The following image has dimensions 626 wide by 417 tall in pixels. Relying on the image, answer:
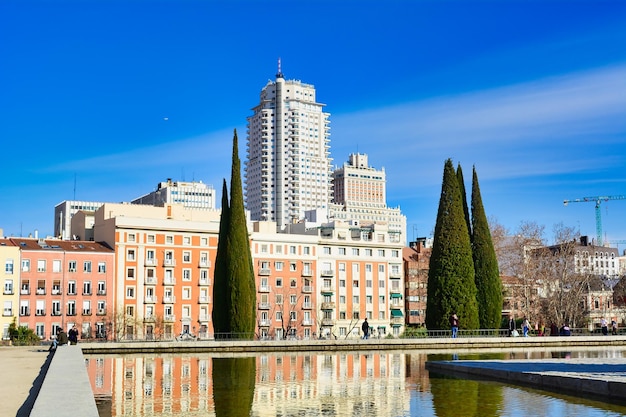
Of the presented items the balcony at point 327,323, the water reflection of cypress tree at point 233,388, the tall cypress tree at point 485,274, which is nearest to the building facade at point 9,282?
the balcony at point 327,323

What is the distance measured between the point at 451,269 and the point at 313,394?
124 feet

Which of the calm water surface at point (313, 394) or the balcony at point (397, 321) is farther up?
the calm water surface at point (313, 394)

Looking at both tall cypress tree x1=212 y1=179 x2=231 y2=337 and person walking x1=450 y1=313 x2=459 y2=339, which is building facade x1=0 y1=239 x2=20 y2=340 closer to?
tall cypress tree x1=212 y1=179 x2=231 y2=337

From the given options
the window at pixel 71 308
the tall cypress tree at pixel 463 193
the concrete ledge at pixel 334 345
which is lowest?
the concrete ledge at pixel 334 345

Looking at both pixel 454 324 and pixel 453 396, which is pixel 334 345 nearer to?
pixel 454 324

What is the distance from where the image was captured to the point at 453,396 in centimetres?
1995

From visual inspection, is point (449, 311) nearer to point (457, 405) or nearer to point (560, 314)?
point (560, 314)

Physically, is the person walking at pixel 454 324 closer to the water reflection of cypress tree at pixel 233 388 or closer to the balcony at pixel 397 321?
the water reflection of cypress tree at pixel 233 388

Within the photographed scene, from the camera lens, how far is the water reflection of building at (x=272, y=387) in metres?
17.3

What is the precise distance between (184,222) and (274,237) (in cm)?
1211

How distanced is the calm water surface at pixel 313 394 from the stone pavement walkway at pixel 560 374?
70 centimetres

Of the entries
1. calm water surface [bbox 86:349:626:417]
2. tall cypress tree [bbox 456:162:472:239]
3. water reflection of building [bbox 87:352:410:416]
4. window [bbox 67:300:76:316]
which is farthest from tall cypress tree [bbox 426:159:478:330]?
window [bbox 67:300:76:316]

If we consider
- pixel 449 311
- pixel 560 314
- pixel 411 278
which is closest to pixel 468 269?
pixel 449 311

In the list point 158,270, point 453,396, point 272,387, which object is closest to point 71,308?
point 158,270
